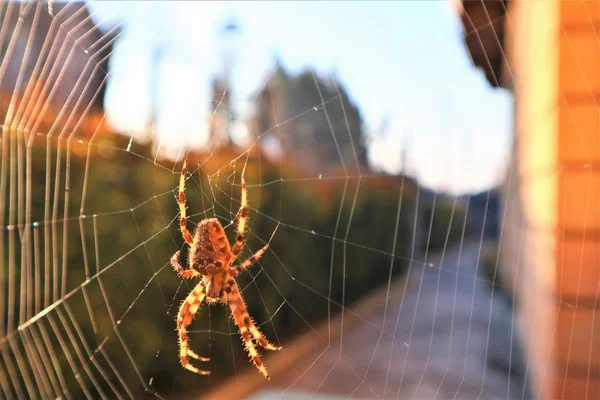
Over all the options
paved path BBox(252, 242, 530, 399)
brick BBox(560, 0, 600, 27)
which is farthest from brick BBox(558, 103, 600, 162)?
paved path BBox(252, 242, 530, 399)

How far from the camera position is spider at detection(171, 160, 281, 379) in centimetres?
180

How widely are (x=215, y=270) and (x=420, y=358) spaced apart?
13.1 feet

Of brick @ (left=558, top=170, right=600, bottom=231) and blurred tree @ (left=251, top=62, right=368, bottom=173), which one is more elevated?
blurred tree @ (left=251, top=62, right=368, bottom=173)

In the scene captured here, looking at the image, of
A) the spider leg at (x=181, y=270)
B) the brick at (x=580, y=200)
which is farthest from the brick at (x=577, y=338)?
the spider leg at (x=181, y=270)

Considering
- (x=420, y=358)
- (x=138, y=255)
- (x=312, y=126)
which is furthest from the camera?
(x=312, y=126)

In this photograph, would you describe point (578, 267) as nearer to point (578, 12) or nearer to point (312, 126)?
point (578, 12)

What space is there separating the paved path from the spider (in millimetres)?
477

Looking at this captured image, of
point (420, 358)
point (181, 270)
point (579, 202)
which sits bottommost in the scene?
point (420, 358)

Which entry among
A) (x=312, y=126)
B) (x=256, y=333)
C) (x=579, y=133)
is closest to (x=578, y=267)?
(x=579, y=133)

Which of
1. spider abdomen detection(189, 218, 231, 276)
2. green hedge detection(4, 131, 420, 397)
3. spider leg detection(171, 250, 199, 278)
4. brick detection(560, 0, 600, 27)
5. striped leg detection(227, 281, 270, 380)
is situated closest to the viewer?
spider abdomen detection(189, 218, 231, 276)

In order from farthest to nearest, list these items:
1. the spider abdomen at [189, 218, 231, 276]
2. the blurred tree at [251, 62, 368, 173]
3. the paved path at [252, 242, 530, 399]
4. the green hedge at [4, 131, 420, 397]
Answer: the blurred tree at [251, 62, 368, 173] → the paved path at [252, 242, 530, 399] → the green hedge at [4, 131, 420, 397] → the spider abdomen at [189, 218, 231, 276]

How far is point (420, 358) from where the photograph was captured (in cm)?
539

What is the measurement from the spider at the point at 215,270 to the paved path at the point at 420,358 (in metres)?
0.48

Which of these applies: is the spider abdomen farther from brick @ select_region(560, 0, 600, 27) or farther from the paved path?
brick @ select_region(560, 0, 600, 27)
